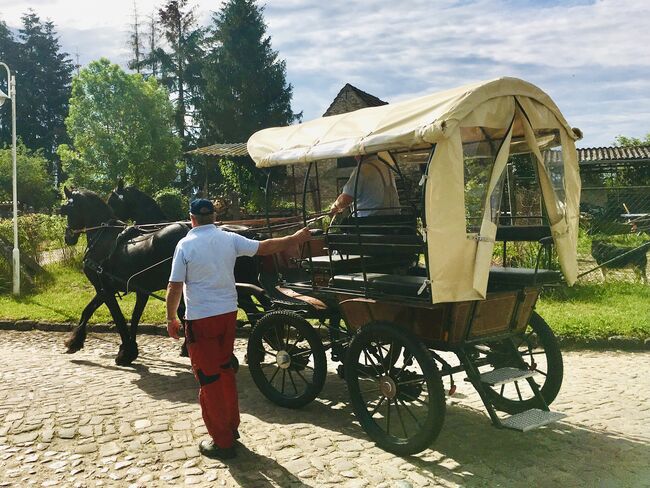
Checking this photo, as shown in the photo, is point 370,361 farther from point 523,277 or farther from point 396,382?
point 523,277

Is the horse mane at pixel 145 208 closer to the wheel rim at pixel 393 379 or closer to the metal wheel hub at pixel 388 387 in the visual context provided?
the wheel rim at pixel 393 379

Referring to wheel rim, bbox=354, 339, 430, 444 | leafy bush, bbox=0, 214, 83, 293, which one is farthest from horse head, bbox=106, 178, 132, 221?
wheel rim, bbox=354, 339, 430, 444

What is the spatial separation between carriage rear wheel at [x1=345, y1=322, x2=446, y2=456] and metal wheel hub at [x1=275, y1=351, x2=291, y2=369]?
3.03 ft

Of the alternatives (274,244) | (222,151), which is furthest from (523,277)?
(222,151)

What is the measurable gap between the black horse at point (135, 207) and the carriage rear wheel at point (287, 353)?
158 inches

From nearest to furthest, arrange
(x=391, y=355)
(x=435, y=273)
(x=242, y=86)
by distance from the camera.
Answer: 1. (x=435, y=273)
2. (x=391, y=355)
3. (x=242, y=86)

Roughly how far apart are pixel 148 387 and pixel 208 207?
2787mm

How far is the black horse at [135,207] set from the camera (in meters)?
9.37

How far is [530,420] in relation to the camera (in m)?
4.52

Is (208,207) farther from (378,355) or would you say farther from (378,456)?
(378,456)

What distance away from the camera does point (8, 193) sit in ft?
136

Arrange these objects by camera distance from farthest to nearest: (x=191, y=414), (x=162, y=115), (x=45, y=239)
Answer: (x=162, y=115), (x=45, y=239), (x=191, y=414)

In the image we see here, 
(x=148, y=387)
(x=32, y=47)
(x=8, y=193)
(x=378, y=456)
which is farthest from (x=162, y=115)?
(x=378, y=456)

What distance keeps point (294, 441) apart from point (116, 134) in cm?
3677
